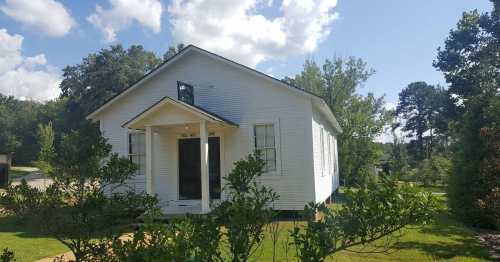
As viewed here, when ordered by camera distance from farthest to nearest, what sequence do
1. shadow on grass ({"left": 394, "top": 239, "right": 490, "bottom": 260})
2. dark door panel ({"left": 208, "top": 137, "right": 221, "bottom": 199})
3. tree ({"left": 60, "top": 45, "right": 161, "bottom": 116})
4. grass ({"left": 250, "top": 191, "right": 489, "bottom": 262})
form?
tree ({"left": 60, "top": 45, "right": 161, "bottom": 116})
dark door panel ({"left": 208, "top": 137, "right": 221, "bottom": 199})
shadow on grass ({"left": 394, "top": 239, "right": 490, "bottom": 260})
grass ({"left": 250, "top": 191, "right": 489, "bottom": 262})

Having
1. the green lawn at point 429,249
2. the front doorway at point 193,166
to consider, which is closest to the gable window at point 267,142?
the front doorway at point 193,166

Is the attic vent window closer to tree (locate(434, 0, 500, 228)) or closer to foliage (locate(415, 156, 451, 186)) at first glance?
tree (locate(434, 0, 500, 228))

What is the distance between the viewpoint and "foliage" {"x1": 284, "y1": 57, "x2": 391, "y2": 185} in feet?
90.8

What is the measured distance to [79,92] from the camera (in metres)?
45.3

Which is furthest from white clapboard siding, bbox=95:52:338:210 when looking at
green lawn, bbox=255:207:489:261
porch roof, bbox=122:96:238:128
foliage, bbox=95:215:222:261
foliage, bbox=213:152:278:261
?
foliage, bbox=95:215:222:261

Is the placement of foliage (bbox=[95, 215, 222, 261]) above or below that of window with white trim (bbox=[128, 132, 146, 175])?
below

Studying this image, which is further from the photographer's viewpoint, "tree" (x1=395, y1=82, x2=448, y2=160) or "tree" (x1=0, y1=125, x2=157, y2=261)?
"tree" (x1=395, y1=82, x2=448, y2=160)

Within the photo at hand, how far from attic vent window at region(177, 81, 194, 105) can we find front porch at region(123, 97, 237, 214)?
105 cm

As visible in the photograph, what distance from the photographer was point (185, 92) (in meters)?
13.6

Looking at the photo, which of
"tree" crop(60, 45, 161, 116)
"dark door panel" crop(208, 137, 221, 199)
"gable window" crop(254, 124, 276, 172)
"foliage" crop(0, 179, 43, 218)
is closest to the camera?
"foliage" crop(0, 179, 43, 218)

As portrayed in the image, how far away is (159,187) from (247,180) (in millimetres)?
10544

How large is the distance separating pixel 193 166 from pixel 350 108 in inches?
732

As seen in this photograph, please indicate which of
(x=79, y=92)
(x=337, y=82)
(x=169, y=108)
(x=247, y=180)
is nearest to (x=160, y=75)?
(x=169, y=108)

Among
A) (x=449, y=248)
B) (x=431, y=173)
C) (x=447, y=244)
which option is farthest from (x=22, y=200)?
(x=431, y=173)
